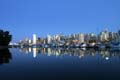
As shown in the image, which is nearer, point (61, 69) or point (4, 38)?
point (61, 69)

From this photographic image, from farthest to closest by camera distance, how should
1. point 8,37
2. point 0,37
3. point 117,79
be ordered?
1. point 8,37
2. point 0,37
3. point 117,79

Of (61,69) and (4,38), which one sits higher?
(4,38)

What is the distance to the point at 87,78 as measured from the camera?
24.6 m

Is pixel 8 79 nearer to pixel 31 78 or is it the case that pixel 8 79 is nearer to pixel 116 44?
pixel 31 78

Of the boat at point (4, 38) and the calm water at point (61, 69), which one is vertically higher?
the boat at point (4, 38)

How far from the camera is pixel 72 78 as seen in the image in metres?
24.7

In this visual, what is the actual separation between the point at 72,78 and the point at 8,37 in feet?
480

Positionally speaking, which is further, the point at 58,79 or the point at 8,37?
the point at 8,37

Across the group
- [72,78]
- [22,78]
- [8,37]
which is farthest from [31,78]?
[8,37]

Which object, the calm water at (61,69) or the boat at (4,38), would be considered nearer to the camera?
the calm water at (61,69)

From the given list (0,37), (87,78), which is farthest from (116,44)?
(87,78)

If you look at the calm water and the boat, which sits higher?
the boat

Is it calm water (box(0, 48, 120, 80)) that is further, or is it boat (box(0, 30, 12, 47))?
boat (box(0, 30, 12, 47))

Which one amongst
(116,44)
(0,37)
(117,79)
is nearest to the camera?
(117,79)
